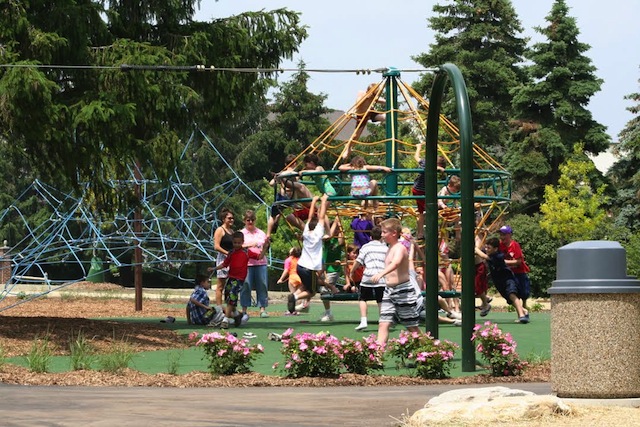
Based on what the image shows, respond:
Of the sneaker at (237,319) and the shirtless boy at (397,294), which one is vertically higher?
the shirtless boy at (397,294)

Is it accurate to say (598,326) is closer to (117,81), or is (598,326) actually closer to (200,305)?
(117,81)

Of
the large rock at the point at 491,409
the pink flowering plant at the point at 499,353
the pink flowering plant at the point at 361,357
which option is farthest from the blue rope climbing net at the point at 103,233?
the large rock at the point at 491,409

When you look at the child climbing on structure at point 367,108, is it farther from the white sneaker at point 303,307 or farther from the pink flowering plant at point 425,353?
the pink flowering plant at point 425,353

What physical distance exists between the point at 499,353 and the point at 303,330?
658cm

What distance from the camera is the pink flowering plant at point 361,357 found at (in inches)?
496

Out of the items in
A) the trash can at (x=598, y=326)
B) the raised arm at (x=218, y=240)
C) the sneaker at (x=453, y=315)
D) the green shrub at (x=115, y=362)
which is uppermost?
the raised arm at (x=218, y=240)

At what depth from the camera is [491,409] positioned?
8.47 m

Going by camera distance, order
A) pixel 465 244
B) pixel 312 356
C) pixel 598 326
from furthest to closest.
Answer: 1. pixel 465 244
2. pixel 312 356
3. pixel 598 326

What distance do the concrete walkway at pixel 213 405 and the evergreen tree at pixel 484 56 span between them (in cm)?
4506

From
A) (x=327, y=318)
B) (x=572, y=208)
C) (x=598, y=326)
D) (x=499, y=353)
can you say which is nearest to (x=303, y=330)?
(x=327, y=318)

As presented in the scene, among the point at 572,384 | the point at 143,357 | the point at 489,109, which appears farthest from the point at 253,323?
the point at 489,109

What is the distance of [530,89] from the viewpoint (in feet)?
172

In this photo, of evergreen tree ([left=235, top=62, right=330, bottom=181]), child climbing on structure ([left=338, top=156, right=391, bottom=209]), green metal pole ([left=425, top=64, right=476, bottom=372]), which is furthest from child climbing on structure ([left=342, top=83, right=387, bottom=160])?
evergreen tree ([left=235, top=62, right=330, bottom=181])

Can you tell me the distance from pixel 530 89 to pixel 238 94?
3360 cm
